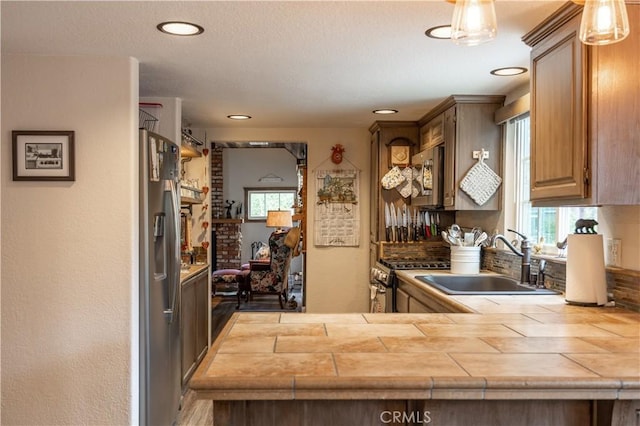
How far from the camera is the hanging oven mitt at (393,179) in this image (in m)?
4.52

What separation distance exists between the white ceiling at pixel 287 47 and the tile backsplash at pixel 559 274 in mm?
1142

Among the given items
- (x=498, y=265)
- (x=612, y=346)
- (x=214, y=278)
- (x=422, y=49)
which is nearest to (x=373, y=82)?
(x=422, y=49)

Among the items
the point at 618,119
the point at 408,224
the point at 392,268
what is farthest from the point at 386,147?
the point at 618,119

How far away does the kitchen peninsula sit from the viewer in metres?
1.31

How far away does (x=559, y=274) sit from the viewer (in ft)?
9.09

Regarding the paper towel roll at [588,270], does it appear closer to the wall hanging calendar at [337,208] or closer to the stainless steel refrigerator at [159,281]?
the stainless steel refrigerator at [159,281]

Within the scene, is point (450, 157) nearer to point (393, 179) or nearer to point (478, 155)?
point (478, 155)

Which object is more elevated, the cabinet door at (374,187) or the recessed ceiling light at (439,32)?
the recessed ceiling light at (439,32)

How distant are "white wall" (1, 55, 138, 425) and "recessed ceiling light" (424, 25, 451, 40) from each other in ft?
5.23

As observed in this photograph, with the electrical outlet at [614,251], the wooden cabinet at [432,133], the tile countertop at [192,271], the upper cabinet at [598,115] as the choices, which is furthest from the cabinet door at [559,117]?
the tile countertop at [192,271]

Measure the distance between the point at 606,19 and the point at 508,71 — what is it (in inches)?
68.6

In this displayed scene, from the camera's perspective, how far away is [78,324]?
2674 mm

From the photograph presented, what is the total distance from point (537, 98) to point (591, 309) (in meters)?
0.98

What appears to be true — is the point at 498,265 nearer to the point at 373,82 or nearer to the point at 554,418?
the point at 373,82
